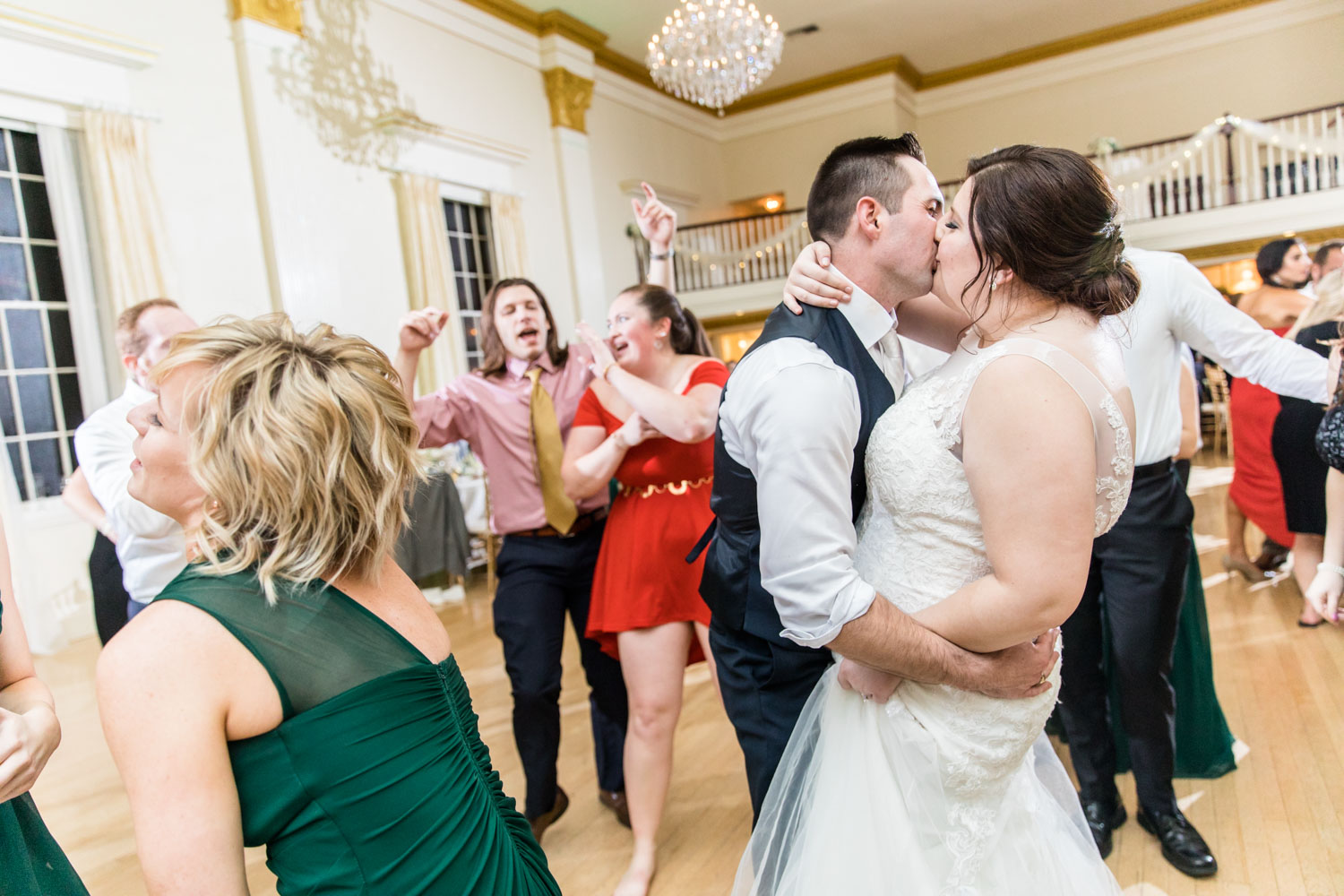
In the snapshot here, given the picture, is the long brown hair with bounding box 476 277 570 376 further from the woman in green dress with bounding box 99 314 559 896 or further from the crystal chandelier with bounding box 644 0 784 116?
the crystal chandelier with bounding box 644 0 784 116

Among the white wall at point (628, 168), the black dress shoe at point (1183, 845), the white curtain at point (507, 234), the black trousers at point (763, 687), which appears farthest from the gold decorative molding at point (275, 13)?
→ the black dress shoe at point (1183, 845)

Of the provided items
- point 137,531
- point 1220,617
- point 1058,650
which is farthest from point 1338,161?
point 137,531

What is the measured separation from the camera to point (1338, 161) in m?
9.77

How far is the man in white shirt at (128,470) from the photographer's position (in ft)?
8.15

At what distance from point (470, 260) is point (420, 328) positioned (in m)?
7.52

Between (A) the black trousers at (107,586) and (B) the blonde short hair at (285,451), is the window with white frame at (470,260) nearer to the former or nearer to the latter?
(A) the black trousers at (107,586)

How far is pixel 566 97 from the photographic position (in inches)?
404

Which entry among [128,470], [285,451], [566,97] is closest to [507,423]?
[128,470]

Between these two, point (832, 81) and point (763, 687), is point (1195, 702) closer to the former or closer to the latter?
point (763, 687)

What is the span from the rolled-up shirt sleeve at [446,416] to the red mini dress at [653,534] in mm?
472

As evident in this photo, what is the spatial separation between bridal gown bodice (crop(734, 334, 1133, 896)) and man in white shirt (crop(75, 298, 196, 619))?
2063 millimetres

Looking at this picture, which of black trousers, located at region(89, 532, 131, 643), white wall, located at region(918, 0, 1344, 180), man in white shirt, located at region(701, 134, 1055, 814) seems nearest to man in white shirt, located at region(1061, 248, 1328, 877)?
man in white shirt, located at region(701, 134, 1055, 814)

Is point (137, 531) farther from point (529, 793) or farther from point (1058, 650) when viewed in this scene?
point (1058, 650)

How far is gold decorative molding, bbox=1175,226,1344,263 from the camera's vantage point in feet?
33.3
